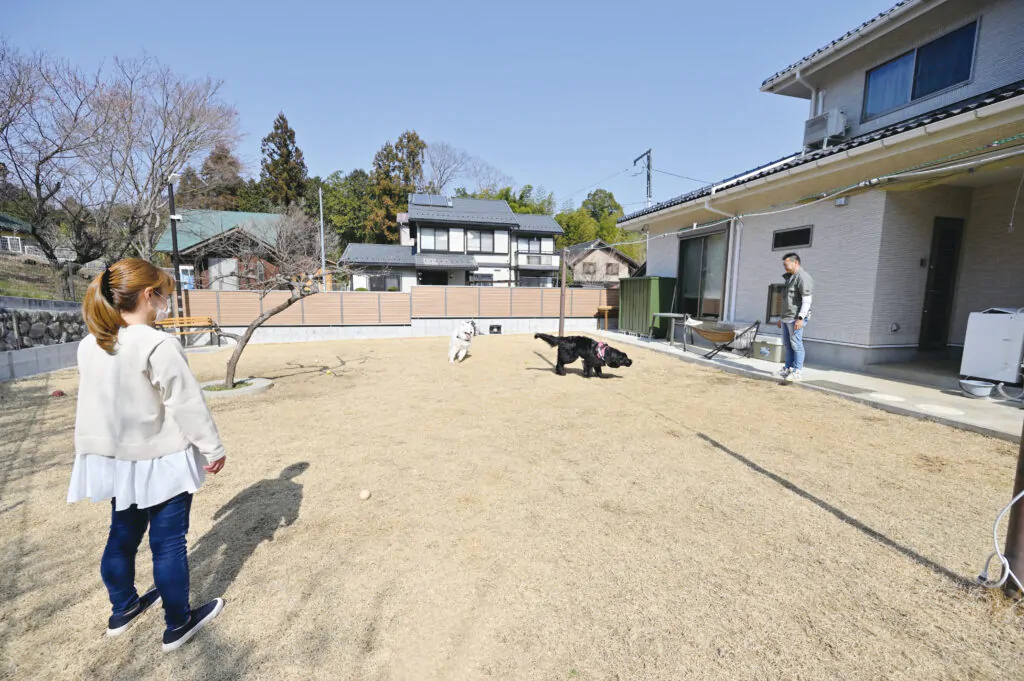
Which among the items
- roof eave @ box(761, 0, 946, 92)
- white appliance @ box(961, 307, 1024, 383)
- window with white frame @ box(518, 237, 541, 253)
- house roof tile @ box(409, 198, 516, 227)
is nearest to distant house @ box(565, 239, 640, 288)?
window with white frame @ box(518, 237, 541, 253)

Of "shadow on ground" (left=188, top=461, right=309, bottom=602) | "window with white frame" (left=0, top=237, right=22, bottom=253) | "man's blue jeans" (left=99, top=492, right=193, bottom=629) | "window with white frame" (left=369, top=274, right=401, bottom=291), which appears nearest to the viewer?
"man's blue jeans" (left=99, top=492, right=193, bottom=629)

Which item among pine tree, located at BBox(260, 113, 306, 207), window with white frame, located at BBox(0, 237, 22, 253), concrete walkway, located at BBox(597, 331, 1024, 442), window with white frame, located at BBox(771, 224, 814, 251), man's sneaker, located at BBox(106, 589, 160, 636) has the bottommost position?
man's sneaker, located at BBox(106, 589, 160, 636)

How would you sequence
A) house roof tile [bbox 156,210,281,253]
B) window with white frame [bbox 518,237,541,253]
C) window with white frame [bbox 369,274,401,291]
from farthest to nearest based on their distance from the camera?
window with white frame [bbox 518,237,541,253] < window with white frame [bbox 369,274,401,291] < house roof tile [bbox 156,210,281,253]

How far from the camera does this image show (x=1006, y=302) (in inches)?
246

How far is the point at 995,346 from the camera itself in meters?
5.05

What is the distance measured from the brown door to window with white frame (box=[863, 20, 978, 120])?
2.22 m

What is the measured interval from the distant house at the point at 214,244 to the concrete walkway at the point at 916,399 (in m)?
19.4

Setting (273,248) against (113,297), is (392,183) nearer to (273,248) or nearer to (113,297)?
(273,248)

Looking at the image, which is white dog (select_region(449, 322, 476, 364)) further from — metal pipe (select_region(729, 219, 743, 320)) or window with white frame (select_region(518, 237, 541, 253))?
window with white frame (select_region(518, 237, 541, 253))

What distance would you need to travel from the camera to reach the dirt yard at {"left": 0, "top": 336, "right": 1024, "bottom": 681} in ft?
5.24

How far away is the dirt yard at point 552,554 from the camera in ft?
5.24

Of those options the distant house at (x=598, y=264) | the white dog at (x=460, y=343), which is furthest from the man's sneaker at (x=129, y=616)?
the distant house at (x=598, y=264)

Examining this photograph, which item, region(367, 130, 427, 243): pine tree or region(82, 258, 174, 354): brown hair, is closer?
region(82, 258, 174, 354): brown hair

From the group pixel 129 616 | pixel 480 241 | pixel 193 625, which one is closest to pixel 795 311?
pixel 193 625
